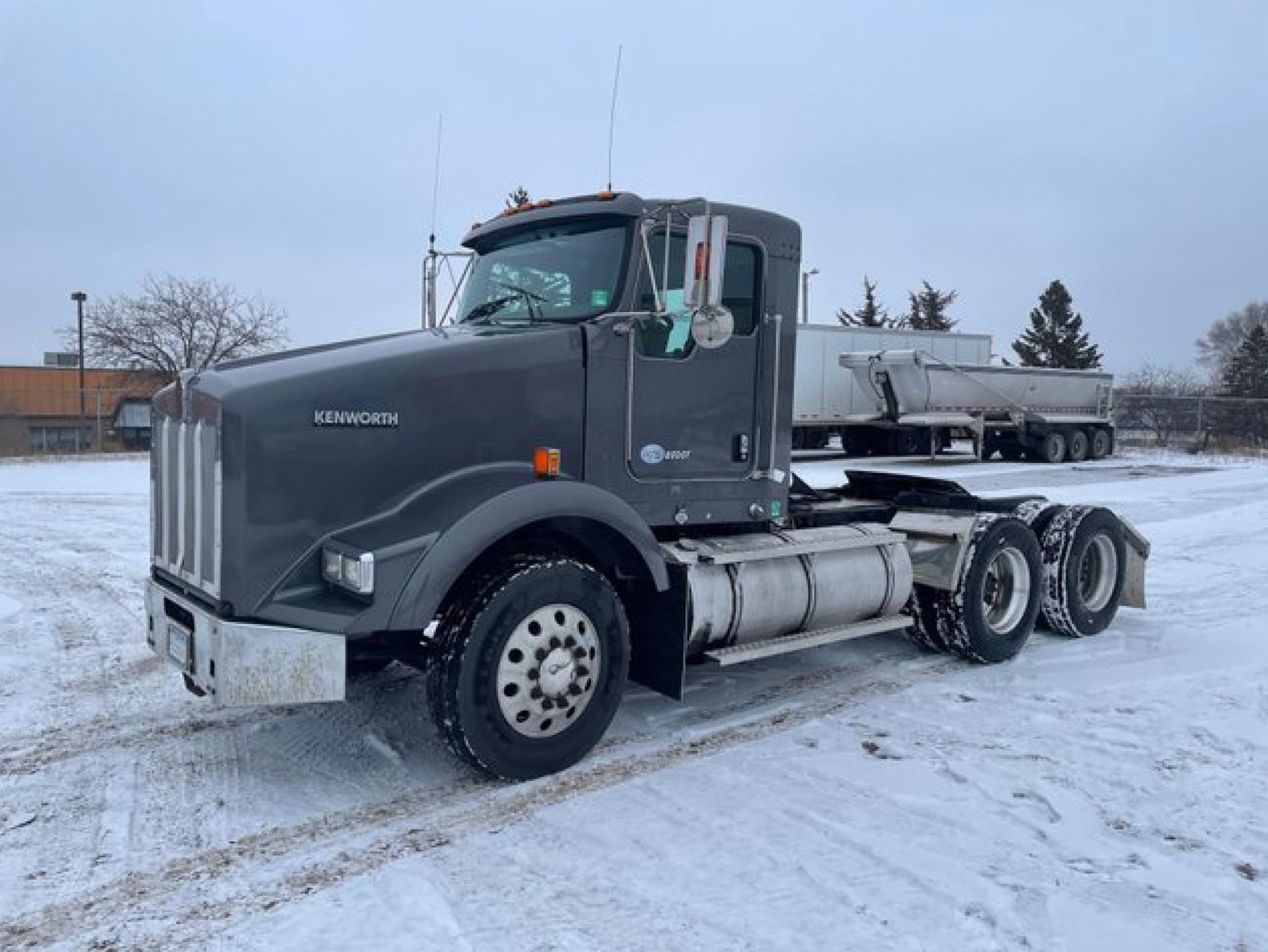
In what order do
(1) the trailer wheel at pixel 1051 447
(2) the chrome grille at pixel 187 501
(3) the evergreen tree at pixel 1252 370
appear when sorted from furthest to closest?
(3) the evergreen tree at pixel 1252 370 < (1) the trailer wheel at pixel 1051 447 < (2) the chrome grille at pixel 187 501

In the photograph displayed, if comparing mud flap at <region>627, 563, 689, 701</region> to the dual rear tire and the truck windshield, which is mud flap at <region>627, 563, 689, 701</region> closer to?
the truck windshield

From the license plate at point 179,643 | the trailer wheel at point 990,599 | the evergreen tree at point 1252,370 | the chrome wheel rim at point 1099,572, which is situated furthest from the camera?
the evergreen tree at point 1252,370

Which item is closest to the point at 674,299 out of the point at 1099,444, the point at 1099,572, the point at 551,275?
the point at 551,275

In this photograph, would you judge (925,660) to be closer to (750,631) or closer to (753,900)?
(750,631)

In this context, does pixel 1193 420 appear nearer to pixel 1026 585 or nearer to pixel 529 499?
pixel 1026 585

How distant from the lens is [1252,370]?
45938 mm

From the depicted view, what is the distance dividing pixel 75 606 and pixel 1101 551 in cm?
815

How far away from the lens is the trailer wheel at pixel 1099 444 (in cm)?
3005

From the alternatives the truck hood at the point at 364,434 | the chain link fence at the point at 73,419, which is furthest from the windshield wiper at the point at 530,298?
the chain link fence at the point at 73,419

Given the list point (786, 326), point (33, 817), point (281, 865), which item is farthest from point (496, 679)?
point (786, 326)

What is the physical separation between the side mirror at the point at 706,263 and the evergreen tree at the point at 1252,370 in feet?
158

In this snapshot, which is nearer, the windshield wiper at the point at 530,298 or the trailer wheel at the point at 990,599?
the windshield wiper at the point at 530,298

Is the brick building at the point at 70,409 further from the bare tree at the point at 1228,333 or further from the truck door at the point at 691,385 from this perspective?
the bare tree at the point at 1228,333

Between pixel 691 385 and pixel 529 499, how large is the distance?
1340mm
